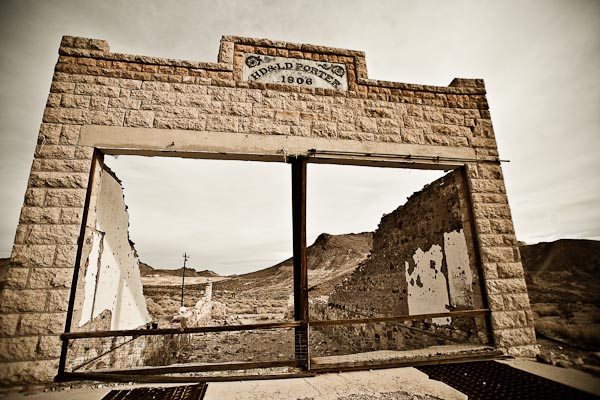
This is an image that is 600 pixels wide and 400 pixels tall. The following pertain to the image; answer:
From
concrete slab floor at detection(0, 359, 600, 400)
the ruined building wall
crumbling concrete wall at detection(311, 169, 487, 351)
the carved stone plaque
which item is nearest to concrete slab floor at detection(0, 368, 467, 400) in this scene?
concrete slab floor at detection(0, 359, 600, 400)

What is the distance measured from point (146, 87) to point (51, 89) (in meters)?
1.27

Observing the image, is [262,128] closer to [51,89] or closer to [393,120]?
[393,120]

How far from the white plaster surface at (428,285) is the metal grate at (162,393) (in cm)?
562

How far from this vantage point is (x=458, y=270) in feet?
20.1

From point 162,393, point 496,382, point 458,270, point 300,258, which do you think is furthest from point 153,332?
point 458,270

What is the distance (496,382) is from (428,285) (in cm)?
456

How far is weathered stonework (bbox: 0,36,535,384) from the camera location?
10.8 ft

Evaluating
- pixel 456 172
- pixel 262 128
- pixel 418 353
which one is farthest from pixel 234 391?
pixel 456 172

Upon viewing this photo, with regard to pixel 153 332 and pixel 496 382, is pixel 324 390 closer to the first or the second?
pixel 496 382

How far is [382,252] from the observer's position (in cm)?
976

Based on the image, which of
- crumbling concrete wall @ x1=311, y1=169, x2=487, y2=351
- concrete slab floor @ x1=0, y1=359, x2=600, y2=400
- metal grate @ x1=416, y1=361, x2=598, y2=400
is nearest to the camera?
metal grate @ x1=416, y1=361, x2=598, y2=400

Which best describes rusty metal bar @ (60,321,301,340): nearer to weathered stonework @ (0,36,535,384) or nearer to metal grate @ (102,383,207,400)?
weathered stonework @ (0,36,535,384)

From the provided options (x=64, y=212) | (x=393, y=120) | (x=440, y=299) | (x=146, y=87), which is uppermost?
(x=146, y=87)

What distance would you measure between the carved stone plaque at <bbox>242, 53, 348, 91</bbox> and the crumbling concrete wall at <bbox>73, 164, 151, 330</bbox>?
9.25ft
